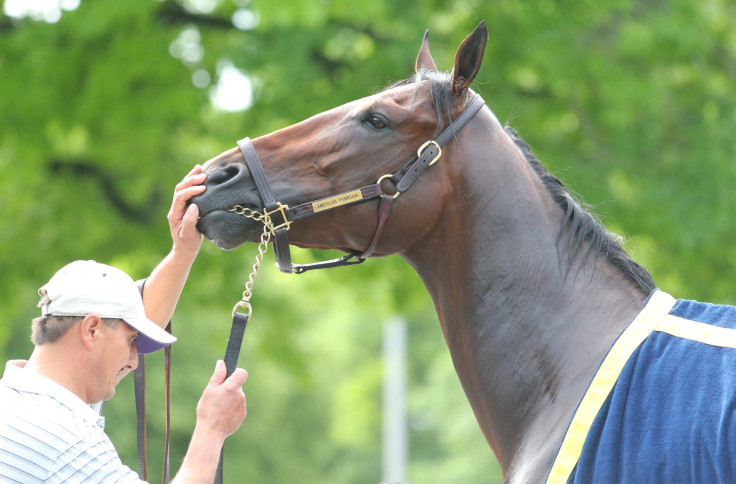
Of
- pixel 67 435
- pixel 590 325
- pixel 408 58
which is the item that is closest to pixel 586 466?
pixel 590 325

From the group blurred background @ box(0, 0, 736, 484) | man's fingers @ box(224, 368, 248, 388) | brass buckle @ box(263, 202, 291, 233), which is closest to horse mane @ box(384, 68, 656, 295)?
brass buckle @ box(263, 202, 291, 233)

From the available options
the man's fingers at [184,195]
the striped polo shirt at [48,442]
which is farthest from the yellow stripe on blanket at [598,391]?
the man's fingers at [184,195]

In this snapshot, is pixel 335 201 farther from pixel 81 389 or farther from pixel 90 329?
pixel 81 389

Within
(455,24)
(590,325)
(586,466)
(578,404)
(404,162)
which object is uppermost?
(455,24)

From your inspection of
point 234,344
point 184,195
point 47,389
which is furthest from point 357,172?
point 47,389

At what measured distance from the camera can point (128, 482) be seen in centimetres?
232

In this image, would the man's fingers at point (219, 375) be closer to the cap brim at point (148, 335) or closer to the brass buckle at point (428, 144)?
the cap brim at point (148, 335)

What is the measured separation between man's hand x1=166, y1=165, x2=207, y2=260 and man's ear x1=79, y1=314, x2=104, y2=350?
1.77 ft

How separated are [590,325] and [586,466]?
0.49 metres

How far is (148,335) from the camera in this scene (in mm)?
2635

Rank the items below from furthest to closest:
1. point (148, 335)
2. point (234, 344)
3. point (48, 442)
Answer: point (234, 344)
point (148, 335)
point (48, 442)

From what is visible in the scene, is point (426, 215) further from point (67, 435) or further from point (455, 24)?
point (455, 24)

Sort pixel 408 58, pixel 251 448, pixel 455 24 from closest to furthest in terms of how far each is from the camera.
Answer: pixel 408 58 < pixel 455 24 < pixel 251 448

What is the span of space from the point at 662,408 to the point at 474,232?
85 centimetres
